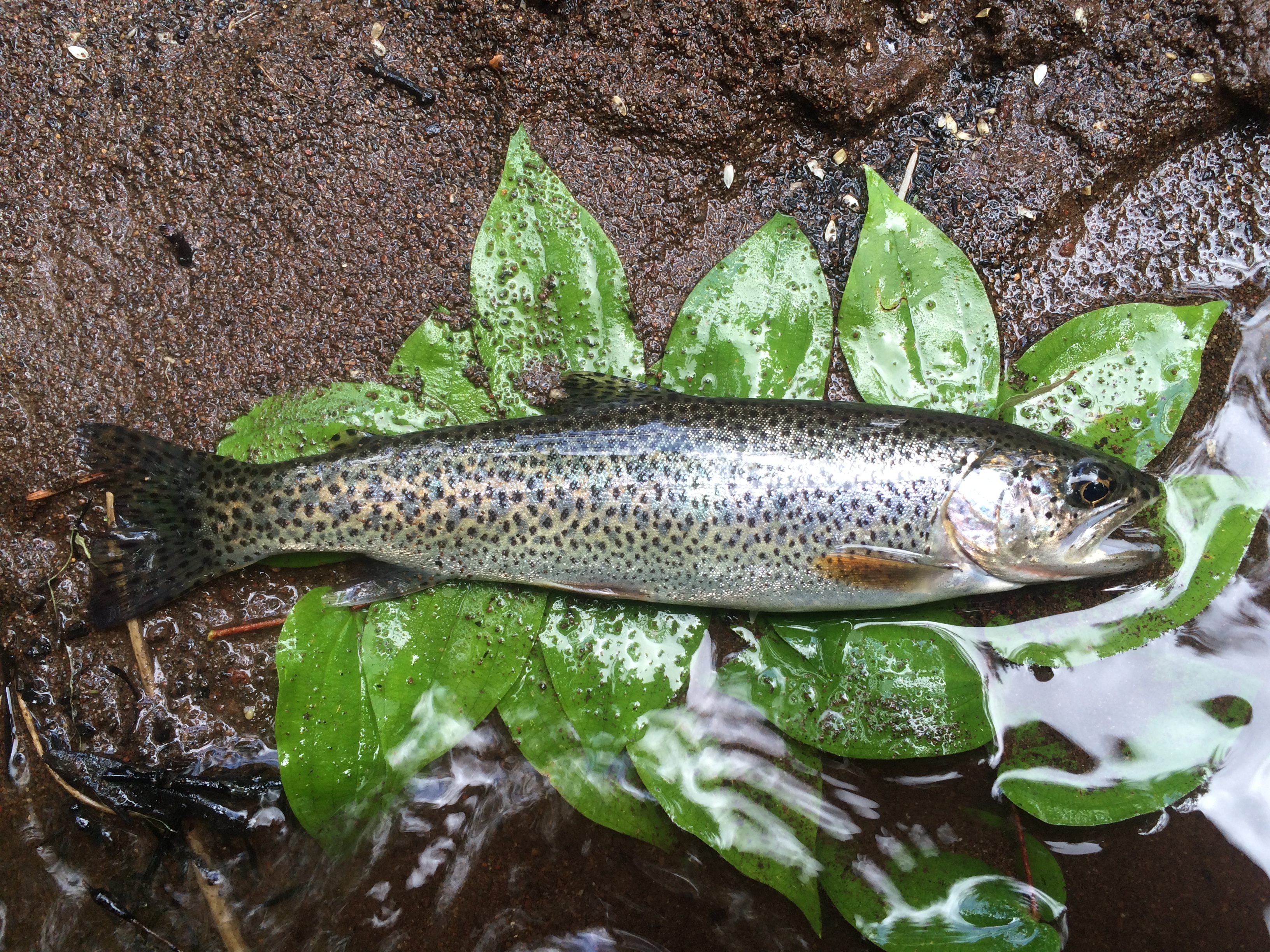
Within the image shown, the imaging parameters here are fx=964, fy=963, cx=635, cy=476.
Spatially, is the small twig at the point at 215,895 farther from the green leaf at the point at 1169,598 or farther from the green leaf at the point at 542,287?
the green leaf at the point at 1169,598

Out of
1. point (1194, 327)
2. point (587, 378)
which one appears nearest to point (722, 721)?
point (587, 378)

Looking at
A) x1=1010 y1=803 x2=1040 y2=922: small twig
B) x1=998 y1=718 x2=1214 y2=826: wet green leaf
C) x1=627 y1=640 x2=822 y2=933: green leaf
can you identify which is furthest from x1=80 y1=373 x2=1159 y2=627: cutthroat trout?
x1=1010 y1=803 x2=1040 y2=922: small twig

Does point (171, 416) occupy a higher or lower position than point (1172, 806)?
higher

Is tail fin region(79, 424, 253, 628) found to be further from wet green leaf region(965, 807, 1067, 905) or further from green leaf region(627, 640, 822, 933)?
wet green leaf region(965, 807, 1067, 905)

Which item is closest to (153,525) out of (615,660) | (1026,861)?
(615,660)

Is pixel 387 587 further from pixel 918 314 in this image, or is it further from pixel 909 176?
pixel 909 176

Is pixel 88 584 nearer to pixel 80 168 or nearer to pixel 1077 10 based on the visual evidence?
pixel 80 168
